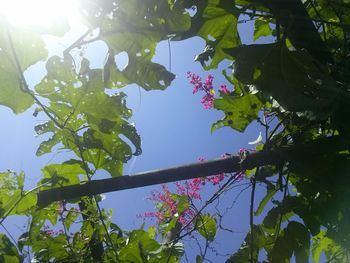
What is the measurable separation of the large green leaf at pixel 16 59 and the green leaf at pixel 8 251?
0.65 m

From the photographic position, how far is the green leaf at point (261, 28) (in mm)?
1980

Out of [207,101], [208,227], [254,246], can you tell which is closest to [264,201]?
[254,246]

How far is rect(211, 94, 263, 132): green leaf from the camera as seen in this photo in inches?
73.5

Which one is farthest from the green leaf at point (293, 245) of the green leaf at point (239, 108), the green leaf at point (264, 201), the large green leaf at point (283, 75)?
the large green leaf at point (283, 75)

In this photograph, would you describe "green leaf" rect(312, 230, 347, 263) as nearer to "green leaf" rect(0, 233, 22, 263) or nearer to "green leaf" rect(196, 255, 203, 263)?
"green leaf" rect(196, 255, 203, 263)

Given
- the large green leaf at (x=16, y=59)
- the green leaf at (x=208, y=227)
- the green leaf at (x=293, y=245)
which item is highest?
the large green leaf at (x=16, y=59)

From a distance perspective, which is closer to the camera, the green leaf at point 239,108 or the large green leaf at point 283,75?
the large green leaf at point 283,75

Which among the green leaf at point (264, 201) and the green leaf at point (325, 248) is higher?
the green leaf at point (264, 201)

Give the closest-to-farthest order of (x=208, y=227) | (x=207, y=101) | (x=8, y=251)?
(x=8, y=251) < (x=208, y=227) < (x=207, y=101)

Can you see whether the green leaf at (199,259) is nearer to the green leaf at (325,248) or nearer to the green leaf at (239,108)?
the green leaf at (325,248)

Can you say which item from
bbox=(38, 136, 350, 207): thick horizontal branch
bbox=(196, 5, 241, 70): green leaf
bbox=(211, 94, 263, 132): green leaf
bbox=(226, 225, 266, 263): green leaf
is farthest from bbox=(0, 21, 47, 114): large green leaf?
bbox=(226, 225, 266, 263): green leaf

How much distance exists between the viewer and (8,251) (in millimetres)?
1800

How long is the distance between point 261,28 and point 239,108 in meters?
0.45

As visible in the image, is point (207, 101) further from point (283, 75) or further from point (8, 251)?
point (8, 251)
